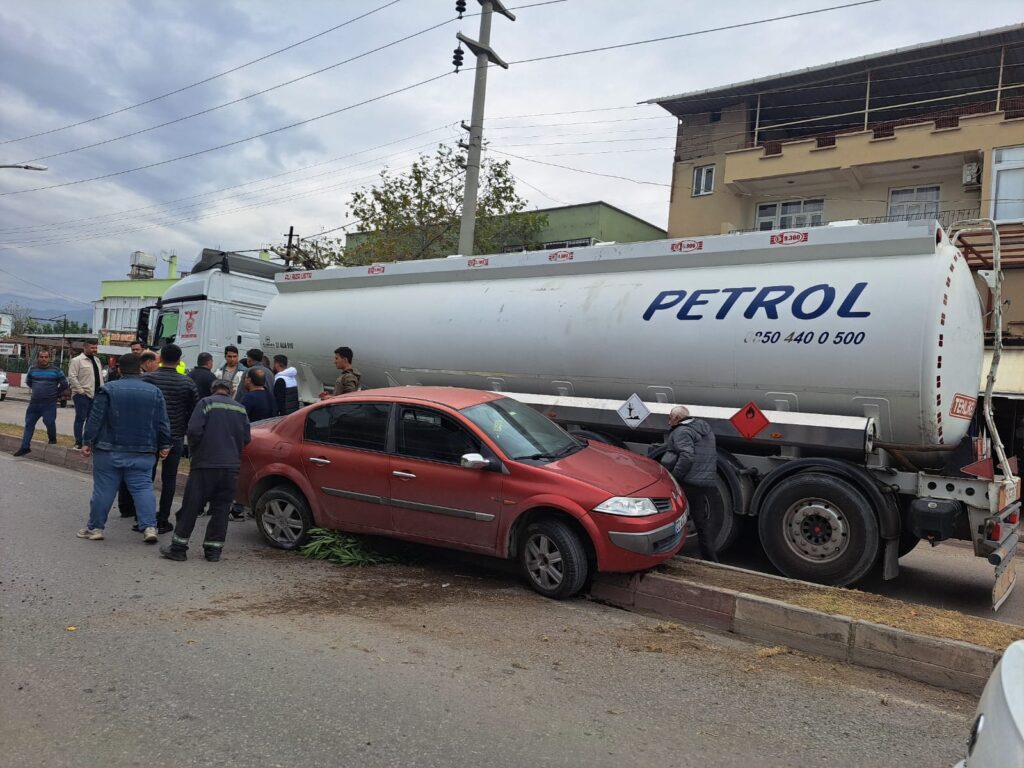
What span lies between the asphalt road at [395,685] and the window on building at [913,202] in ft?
56.0

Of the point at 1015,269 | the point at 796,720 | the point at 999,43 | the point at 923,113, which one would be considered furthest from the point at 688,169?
the point at 796,720

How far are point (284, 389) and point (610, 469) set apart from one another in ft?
17.5

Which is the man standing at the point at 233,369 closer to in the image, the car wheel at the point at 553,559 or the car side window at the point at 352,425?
the car side window at the point at 352,425

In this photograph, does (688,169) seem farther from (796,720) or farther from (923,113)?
(796,720)

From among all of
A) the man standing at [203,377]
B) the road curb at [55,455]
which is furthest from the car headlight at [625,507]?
the road curb at [55,455]

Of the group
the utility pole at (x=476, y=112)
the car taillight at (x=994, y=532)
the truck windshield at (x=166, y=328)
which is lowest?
the car taillight at (x=994, y=532)

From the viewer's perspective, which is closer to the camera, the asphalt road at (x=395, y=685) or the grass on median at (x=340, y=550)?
the asphalt road at (x=395, y=685)

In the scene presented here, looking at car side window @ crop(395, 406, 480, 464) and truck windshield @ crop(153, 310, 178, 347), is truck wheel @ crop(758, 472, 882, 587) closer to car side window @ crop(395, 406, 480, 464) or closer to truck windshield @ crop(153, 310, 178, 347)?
car side window @ crop(395, 406, 480, 464)

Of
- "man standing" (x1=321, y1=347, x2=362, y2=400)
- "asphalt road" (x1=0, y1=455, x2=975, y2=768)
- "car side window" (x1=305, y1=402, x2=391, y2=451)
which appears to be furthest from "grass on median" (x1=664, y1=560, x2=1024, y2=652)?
"man standing" (x1=321, y1=347, x2=362, y2=400)

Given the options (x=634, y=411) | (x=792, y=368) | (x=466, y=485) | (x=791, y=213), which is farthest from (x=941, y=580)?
(x=791, y=213)

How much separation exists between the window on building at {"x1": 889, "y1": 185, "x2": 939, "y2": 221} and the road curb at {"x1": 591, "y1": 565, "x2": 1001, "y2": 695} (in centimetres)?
1629

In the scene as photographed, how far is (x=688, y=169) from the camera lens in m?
23.0

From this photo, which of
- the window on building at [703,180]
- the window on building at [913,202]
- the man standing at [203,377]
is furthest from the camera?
the window on building at [703,180]

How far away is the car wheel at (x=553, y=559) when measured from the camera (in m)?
5.34
